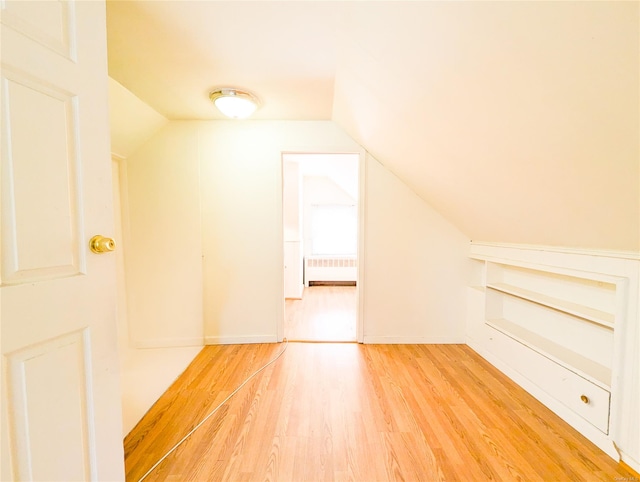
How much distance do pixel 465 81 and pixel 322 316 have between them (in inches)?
109

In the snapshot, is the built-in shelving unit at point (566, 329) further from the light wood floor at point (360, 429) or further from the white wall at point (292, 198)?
the white wall at point (292, 198)

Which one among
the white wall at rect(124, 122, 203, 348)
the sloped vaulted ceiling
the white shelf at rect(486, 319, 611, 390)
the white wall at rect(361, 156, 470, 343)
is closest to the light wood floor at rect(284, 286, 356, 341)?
the white wall at rect(361, 156, 470, 343)

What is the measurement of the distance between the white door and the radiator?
4015mm

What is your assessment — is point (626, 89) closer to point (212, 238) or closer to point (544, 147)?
point (544, 147)

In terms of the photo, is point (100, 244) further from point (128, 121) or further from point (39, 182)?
point (128, 121)

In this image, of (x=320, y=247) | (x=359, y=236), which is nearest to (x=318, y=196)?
(x=320, y=247)

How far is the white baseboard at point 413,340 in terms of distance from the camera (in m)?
2.30

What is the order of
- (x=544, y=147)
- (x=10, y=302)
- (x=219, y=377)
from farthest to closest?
(x=219, y=377) < (x=544, y=147) < (x=10, y=302)

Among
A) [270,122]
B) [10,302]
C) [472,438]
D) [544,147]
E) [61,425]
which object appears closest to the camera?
[10,302]

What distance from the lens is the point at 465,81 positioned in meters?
0.95

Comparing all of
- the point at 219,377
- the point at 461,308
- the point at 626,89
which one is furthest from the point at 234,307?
the point at 626,89

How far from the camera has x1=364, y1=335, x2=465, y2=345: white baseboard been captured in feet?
7.56

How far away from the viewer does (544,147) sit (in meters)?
0.97

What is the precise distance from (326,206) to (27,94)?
14.6ft
